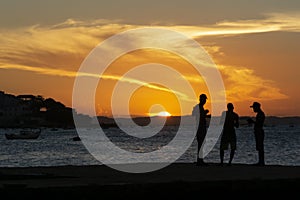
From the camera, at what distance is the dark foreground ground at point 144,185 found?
1463cm

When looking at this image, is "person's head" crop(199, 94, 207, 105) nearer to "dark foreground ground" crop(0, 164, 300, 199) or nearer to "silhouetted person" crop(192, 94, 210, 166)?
"silhouetted person" crop(192, 94, 210, 166)

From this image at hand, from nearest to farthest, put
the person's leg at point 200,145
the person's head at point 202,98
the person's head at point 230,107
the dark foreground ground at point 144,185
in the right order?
1. the dark foreground ground at point 144,185
2. the person's head at point 202,98
3. the person's leg at point 200,145
4. the person's head at point 230,107

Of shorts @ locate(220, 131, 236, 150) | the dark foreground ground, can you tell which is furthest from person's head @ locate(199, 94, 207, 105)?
the dark foreground ground

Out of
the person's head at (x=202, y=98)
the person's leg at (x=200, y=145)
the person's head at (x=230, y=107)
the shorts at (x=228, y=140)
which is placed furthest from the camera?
the shorts at (x=228, y=140)

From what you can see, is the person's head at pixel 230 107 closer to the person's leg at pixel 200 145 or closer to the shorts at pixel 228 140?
the shorts at pixel 228 140

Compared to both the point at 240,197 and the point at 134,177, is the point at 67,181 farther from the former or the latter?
the point at 240,197

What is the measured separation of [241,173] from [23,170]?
6.38 m

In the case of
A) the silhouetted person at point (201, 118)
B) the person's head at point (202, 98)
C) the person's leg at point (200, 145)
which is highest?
the person's head at point (202, 98)

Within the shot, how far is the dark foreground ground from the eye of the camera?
14.6 meters

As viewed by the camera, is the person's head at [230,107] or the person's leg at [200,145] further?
the person's head at [230,107]

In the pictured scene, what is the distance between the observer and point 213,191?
601 inches

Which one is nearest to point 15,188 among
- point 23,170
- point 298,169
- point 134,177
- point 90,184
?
point 90,184

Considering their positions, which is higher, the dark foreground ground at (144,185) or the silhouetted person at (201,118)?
the silhouetted person at (201,118)

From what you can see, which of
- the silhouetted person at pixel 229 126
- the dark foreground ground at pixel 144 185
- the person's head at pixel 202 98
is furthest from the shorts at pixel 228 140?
the dark foreground ground at pixel 144 185
